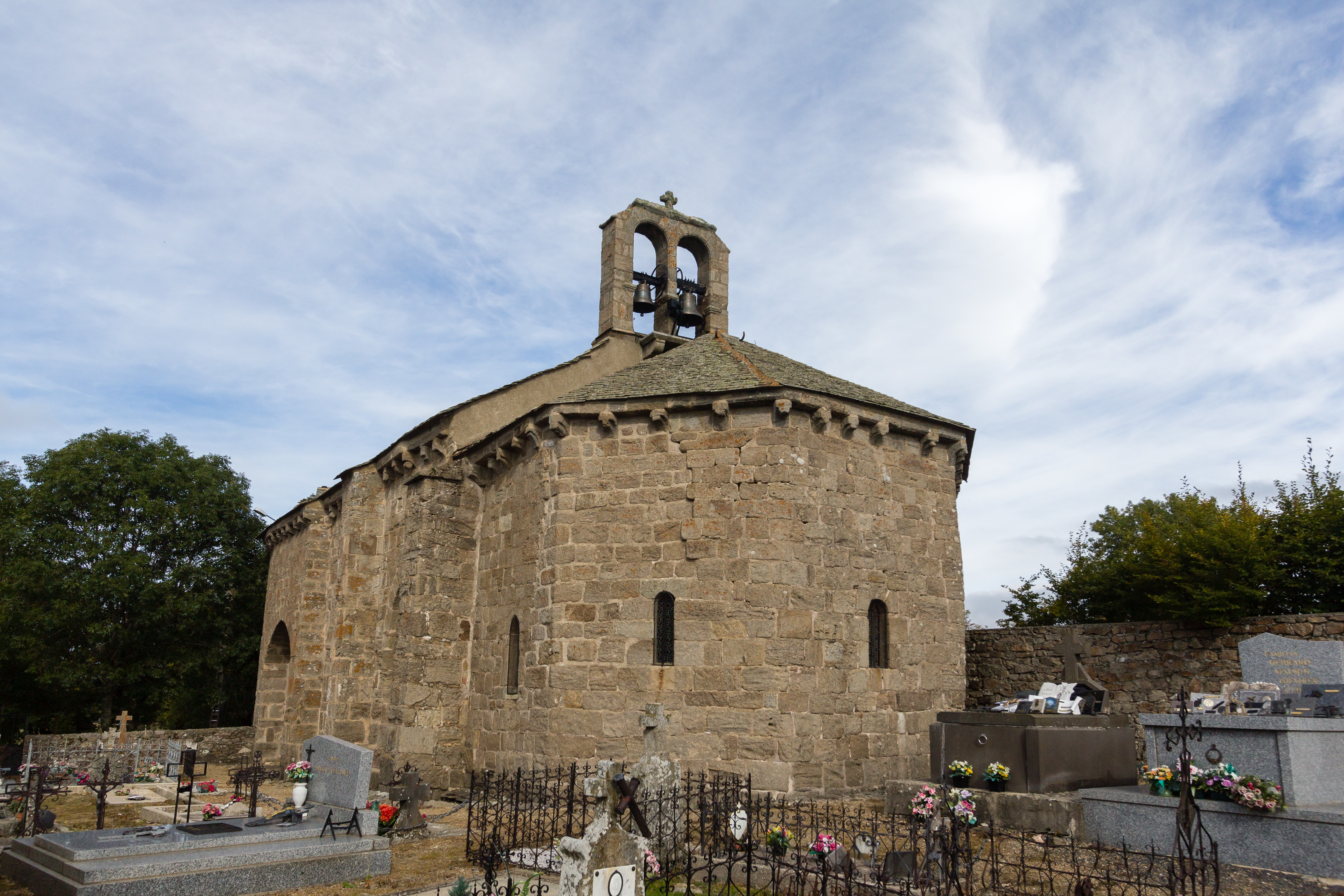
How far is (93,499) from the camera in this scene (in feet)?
84.5

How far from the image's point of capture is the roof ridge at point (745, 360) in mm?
11828

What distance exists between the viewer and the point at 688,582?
1155 cm

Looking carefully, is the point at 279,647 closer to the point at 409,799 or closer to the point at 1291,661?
the point at 409,799

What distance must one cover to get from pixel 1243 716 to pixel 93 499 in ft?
92.4

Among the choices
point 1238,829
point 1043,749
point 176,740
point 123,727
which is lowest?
point 176,740

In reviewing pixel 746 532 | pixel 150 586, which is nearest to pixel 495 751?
pixel 746 532

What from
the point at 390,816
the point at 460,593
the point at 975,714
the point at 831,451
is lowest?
the point at 390,816

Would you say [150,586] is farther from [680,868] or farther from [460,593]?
[680,868]

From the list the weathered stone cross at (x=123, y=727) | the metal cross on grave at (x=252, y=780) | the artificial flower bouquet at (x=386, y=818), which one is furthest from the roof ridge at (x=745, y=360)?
the weathered stone cross at (x=123, y=727)

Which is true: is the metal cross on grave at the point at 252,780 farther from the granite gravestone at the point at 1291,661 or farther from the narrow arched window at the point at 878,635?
the granite gravestone at the point at 1291,661

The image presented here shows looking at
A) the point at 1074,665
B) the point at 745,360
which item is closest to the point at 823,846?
the point at 1074,665

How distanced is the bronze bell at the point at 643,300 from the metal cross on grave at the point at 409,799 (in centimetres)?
976

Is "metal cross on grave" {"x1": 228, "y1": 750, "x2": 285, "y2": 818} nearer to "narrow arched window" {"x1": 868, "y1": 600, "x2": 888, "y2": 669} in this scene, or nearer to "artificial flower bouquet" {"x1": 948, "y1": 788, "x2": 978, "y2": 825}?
"artificial flower bouquet" {"x1": 948, "y1": 788, "x2": 978, "y2": 825}

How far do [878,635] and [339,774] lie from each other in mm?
6961
